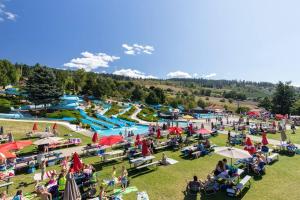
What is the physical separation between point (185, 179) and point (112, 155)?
741 cm

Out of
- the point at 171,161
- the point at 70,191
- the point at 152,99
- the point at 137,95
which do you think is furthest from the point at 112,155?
the point at 137,95

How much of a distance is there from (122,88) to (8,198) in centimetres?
9061

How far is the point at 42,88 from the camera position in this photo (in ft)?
153

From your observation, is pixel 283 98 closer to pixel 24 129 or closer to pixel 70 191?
pixel 24 129

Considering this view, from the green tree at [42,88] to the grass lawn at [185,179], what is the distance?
3181 centimetres

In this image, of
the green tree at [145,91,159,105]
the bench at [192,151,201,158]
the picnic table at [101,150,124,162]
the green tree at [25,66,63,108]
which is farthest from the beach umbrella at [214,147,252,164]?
the green tree at [145,91,159,105]

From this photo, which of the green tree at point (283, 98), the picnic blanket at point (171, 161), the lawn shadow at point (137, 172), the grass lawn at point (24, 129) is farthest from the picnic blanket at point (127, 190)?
the green tree at point (283, 98)

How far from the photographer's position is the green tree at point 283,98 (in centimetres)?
6397

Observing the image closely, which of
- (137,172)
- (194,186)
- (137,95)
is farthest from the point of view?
(137,95)

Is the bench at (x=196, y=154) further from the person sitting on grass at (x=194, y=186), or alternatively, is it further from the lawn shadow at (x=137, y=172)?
the person sitting on grass at (x=194, y=186)

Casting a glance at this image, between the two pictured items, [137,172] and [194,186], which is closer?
[194,186]

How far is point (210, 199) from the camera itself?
12.3 metres

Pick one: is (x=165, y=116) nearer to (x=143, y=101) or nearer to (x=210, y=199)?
(x=143, y=101)

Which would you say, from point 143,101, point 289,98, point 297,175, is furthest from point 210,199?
point 143,101
